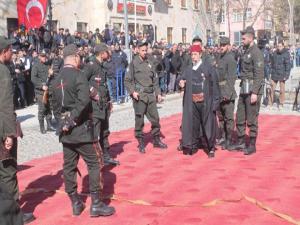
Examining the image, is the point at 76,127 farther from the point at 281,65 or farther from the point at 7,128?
the point at 281,65

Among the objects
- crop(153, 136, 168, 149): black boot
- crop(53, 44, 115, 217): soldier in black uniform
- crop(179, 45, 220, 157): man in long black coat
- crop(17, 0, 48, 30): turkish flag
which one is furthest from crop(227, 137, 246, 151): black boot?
crop(17, 0, 48, 30): turkish flag

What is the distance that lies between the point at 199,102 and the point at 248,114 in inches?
32.3

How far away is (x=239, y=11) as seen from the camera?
50.2 m

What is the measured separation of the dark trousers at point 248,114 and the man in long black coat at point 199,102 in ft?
1.31

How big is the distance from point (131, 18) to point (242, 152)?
912 inches

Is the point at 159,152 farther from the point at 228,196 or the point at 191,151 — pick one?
the point at 228,196

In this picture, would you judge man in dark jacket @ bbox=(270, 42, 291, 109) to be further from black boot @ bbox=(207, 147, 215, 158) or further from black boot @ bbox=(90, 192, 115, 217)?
black boot @ bbox=(90, 192, 115, 217)

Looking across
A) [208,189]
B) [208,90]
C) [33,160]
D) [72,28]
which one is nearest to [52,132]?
[33,160]

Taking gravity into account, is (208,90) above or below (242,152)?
above

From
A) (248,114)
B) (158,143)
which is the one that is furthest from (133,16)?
(248,114)

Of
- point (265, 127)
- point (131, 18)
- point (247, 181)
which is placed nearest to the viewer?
point (247, 181)

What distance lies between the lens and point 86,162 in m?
5.36

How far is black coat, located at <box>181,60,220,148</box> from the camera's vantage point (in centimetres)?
810

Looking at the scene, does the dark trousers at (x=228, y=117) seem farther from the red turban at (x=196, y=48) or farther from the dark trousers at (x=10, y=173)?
the dark trousers at (x=10, y=173)
